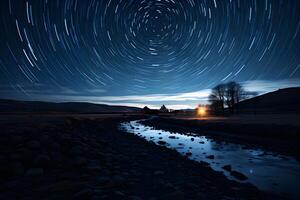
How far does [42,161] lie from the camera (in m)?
6.48

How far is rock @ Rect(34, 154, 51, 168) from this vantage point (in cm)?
638

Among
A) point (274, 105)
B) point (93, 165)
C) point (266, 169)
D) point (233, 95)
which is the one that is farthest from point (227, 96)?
point (93, 165)

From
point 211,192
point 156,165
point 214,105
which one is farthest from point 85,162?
point 214,105

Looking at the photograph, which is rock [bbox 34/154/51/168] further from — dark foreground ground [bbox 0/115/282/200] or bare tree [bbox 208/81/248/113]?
bare tree [bbox 208/81/248/113]

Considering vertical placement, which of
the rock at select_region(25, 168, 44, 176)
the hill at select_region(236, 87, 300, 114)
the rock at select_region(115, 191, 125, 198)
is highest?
the hill at select_region(236, 87, 300, 114)

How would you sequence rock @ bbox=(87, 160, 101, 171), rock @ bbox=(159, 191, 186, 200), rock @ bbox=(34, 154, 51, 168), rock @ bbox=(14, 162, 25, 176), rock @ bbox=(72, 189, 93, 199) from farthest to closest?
rock @ bbox=(87, 160, 101, 171)
rock @ bbox=(34, 154, 51, 168)
rock @ bbox=(14, 162, 25, 176)
rock @ bbox=(159, 191, 186, 200)
rock @ bbox=(72, 189, 93, 199)

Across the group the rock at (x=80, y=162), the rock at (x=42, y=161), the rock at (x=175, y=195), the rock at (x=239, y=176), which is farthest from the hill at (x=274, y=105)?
the rock at (x=42, y=161)

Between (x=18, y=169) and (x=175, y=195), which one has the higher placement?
(x=18, y=169)

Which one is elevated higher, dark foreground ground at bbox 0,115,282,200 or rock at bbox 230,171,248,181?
dark foreground ground at bbox 0,115,282,200

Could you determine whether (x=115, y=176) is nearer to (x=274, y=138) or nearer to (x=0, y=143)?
(x=0, y=143)

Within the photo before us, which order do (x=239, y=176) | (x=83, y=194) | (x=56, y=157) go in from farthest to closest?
(x=239, y=176) → (x=56, y=157) → (x=83, y=194)

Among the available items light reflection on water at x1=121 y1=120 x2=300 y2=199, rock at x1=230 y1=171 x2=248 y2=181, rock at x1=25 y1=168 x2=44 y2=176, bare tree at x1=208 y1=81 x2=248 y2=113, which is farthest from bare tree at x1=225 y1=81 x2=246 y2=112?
rock at x1=25 y1=168 x2=44 y2=176

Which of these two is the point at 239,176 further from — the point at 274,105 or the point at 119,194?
the point at 274,105

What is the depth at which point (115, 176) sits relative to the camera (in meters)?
5.86
